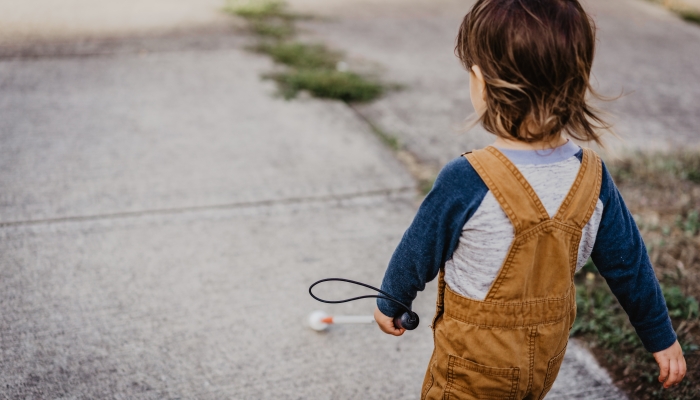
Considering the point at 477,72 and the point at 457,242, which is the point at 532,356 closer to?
the point at 457,242

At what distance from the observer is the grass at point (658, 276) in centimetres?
209

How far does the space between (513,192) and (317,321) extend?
44.5 inches

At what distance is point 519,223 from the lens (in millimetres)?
1219

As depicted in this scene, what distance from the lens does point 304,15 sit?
569cm

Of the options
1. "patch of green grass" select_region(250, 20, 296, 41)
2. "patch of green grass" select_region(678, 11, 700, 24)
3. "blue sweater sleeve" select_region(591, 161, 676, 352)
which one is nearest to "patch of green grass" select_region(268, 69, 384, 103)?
"patch of green grass" select_region(250, 20, 296, 41)

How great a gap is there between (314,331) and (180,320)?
488mm

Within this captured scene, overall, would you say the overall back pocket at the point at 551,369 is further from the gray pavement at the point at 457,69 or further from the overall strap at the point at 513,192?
the gray pavement at the point at 457,69

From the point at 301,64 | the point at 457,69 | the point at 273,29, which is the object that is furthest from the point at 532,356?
the point at 273,29

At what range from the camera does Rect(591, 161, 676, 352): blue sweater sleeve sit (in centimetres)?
135

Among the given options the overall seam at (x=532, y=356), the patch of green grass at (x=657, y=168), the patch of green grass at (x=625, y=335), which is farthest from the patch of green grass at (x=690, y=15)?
the overall seam at (x=532, y=356)

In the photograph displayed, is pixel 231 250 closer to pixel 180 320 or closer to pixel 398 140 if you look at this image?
pixel 180 320

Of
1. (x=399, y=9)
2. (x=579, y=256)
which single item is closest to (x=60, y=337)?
(x=579, y=256)

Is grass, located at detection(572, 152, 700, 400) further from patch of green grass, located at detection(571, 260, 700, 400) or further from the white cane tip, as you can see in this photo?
the white cane tip

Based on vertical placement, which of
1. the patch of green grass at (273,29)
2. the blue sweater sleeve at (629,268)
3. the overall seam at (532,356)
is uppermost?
the blue sweater sleeve at (629,268)
